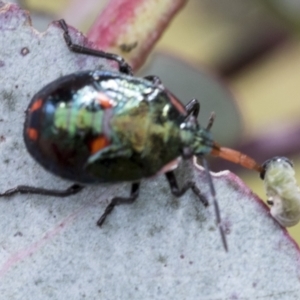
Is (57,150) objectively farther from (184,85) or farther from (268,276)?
(184,85)

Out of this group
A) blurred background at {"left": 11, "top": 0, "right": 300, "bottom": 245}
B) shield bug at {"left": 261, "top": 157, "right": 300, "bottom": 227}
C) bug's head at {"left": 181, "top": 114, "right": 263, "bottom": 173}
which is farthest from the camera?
blurred background at {"left": 11, "top": 0, "right": 300, "bottom": 245}

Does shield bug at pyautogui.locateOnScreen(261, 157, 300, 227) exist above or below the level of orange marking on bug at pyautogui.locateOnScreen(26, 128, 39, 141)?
above

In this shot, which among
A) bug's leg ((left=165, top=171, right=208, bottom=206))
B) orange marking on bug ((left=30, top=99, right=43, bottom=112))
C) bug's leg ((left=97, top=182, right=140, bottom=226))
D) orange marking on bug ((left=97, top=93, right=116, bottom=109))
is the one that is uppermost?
orange marking on bug ((left=97, top=93, right=116, bottom=109))

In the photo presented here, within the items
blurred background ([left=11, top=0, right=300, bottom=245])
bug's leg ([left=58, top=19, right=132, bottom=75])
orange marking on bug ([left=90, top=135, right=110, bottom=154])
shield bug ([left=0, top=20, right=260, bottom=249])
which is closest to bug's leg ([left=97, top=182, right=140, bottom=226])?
shield bug ([left=0, top=20, right=260, bottom=249])

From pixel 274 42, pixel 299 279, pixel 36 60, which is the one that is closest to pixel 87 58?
pixel 36 60

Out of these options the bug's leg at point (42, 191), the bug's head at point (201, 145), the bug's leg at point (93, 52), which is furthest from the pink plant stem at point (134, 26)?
the bug's leg at point (42, 191)

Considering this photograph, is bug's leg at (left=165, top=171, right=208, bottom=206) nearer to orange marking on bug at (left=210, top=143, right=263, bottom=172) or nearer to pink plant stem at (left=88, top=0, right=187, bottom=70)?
orange marking on bug at (left=210, top=143, right=263, bottom=172)

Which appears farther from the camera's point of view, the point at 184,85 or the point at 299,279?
the point at 184,85
